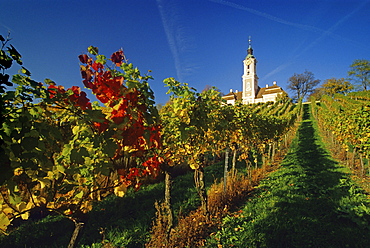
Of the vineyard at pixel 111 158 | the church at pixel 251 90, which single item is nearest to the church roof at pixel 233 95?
the church at pixel 251 90

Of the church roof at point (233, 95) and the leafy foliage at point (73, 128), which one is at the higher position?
the church roof at point (233, 95)

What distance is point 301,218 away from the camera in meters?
4.41

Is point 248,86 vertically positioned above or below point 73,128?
above

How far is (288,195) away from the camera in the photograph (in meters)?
5.62

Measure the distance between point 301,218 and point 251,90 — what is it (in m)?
77.1

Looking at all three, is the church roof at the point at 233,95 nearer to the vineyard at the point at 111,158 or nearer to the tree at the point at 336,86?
the tree at the point at 336,86

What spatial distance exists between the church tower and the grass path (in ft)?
230

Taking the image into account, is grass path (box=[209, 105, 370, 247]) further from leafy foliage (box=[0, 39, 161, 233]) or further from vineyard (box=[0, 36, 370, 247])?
leafy foliage (box=[0, 39, 161, 233])

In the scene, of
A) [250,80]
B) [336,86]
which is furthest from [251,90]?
[336,86]

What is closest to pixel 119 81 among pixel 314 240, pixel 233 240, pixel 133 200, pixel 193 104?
pixel 193 104

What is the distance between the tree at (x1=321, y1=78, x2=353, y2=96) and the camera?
5522cm

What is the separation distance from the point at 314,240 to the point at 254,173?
4357 millimetres

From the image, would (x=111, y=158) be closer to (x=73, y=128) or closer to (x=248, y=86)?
(x=73, y=128)

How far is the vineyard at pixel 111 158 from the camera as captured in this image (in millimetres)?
1367
